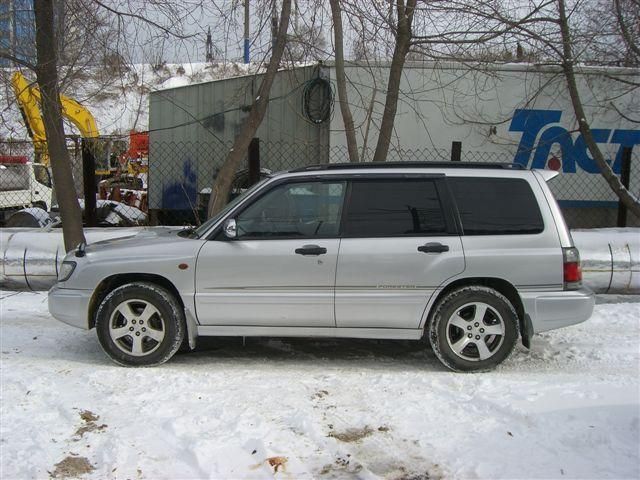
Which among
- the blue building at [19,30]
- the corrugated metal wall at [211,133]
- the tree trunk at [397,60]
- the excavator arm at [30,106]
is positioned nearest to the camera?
the blue building at [19,30]

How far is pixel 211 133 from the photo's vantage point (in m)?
11.7

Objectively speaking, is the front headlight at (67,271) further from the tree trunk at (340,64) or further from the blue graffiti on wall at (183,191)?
the blue graffiti on wall at (183,191)

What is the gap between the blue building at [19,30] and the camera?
25.4 ft

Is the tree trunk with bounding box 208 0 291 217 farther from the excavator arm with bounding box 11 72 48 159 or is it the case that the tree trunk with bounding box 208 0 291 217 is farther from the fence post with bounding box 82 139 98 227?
the fence post with bounding box 82 139 98 227

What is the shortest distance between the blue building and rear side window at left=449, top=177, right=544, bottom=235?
234 inches

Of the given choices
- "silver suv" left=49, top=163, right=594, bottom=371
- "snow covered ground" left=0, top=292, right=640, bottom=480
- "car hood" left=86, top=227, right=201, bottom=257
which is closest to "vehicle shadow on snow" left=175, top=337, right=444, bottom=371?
"snow covered ground" left=0, top=292, right=640, bottom=480

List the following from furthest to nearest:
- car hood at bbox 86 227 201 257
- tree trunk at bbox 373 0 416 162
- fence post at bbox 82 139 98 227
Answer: fence post at bbox 82 139 98 227
tree trunk at bbox 373 0 416 162
car hood at bbox 86 227 201 257

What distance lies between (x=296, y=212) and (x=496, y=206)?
171 cm

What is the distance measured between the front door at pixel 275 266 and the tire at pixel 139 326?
0.28 meters

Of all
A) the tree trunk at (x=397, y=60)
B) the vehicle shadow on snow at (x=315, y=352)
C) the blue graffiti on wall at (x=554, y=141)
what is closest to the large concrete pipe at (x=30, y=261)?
the vehicle shadow on snow at (x=315, y=352)

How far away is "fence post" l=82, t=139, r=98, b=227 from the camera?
9844 millimetres

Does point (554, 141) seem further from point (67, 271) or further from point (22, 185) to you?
point (22, 185)

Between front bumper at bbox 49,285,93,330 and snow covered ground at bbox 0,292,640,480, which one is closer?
snow covered ground at bbox 0,292,640,480

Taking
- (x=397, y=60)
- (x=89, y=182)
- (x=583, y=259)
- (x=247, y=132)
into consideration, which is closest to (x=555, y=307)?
(x=583, y=259)
